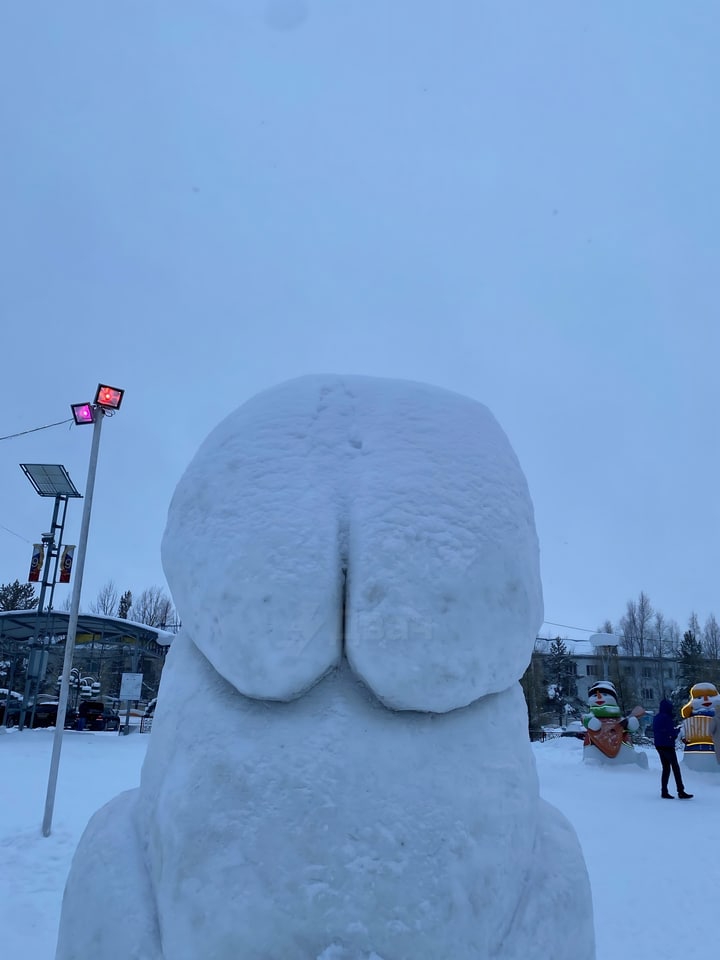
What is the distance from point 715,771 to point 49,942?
9934 mm

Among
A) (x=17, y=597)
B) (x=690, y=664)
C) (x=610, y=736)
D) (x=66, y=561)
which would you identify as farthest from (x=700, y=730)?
(x=17, y=597)

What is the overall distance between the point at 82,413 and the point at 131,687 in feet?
31.9

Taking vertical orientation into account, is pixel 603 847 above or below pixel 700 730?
below

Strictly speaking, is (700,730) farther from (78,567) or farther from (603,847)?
(78,567)

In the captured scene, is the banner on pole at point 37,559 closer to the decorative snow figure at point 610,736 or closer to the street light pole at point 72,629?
the street light pole at point 72,629

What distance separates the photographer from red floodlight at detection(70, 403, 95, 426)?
252 inches

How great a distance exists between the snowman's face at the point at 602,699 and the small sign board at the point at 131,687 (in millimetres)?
9243

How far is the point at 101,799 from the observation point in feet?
22.4

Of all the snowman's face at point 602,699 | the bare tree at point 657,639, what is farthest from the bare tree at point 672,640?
the snowman's face at point 602,699

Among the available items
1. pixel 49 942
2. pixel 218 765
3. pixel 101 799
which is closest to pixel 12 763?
pixel 101 799

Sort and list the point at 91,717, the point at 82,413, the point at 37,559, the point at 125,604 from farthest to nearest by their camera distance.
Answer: the point at 125,604 → the point at 37,559 → the point at 91,717 → the point at 82,413

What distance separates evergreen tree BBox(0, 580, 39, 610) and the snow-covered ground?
2857 cm

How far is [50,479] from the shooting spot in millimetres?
15688

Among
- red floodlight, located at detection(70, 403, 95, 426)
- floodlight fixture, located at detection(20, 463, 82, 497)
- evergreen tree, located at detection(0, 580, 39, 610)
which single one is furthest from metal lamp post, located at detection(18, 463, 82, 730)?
evergreen tree, located at detection(0, 580, 39, 610)
